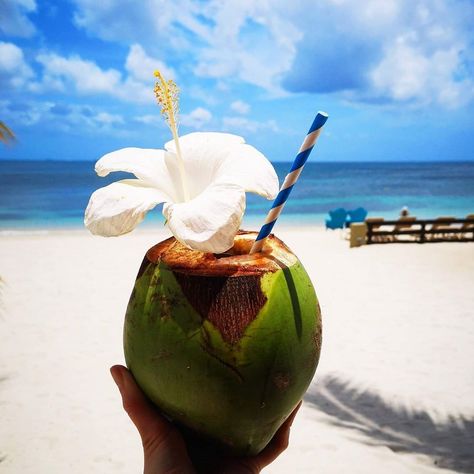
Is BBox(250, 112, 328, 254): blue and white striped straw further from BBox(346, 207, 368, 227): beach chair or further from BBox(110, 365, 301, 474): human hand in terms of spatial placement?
BBox(346, 207, 368, 227): beach chair

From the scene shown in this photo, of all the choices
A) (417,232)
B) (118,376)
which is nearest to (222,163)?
Answer: (118,376)

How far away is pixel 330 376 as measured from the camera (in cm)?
547

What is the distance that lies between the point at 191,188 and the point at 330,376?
4.46m

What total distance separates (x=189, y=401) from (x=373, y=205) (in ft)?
112

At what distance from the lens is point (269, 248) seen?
1447mm

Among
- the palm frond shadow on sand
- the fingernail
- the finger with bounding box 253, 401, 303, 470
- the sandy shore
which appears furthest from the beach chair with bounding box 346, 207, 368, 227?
the fingernail

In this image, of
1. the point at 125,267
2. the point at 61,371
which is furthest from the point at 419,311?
the point at 125,267

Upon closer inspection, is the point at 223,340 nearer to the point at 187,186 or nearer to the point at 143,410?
the point at 143,410

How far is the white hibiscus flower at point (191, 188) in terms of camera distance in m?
1.18

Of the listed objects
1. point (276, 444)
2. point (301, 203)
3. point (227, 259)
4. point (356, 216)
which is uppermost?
point (301, 203)

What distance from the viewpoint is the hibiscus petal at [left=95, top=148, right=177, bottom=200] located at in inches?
57.1

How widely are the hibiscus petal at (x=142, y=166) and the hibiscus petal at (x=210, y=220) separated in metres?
0.26

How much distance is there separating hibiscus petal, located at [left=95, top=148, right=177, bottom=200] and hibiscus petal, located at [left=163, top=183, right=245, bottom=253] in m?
0.26

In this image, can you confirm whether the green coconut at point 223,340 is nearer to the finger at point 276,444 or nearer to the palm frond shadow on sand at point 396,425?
the finger at point 276,444
